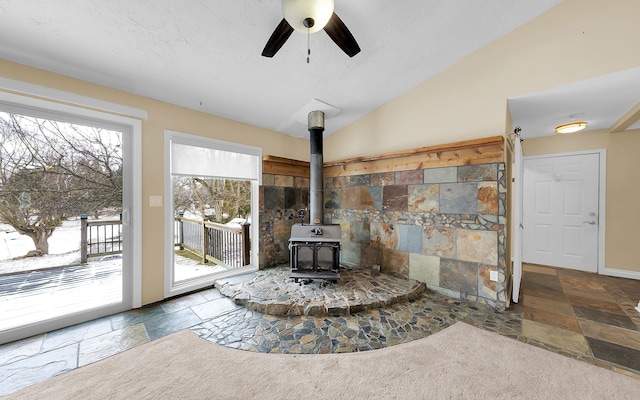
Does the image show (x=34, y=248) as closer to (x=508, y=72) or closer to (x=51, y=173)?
(x=51, y=173)

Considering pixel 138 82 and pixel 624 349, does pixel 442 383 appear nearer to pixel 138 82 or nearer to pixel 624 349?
pixel 624 349

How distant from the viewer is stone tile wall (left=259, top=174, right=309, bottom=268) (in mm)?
3684

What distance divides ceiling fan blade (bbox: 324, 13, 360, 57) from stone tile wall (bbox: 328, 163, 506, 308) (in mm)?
1941

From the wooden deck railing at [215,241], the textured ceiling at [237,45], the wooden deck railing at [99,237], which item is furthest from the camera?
the wooden deck railing at [215,241]

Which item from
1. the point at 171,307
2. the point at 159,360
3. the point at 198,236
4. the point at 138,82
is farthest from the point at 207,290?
the point at 138,82

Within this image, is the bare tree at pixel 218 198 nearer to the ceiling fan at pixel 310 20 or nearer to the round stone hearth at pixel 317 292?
the round stone hearth at pixel 317 292

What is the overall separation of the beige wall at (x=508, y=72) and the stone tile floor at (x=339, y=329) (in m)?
2.11

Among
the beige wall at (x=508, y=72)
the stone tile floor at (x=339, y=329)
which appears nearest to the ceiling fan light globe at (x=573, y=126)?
the beige wall at (x=508, y=72)

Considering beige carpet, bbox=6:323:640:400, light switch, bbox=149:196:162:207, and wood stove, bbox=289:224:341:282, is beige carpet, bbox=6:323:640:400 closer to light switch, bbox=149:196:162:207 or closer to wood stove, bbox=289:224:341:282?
wood stove, bbox=289:224:341:282

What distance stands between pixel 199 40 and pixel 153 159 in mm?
1449

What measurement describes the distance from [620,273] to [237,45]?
6.33 m

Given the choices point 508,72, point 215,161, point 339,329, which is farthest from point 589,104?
point 215,161

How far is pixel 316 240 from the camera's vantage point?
2992 millimetres

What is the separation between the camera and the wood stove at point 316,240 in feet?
9.88
